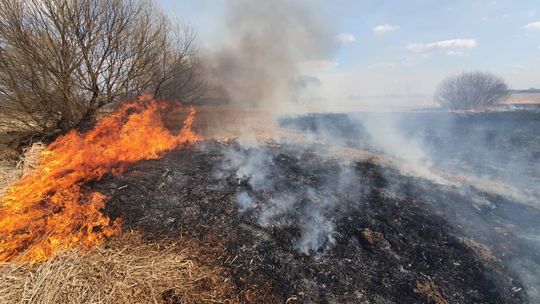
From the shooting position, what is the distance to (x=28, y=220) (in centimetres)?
518

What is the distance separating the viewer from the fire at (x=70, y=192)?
473 centimetres

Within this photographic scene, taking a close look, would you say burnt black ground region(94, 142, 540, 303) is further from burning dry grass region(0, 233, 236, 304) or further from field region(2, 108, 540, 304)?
burning dry grass region(0, 233, 236, 304)

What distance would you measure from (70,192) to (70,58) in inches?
215

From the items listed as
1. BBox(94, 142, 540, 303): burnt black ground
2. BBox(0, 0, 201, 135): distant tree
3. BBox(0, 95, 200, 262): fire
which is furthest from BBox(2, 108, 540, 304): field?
BBox(0, 0, 201, 135): distant tree

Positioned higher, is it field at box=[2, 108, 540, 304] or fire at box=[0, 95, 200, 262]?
fire at box=[0, 95, 200, 262]

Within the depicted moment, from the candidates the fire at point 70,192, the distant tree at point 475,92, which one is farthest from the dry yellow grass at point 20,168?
the distant tree at point 475,92

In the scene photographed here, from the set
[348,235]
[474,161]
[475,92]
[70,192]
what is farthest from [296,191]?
[475,92]

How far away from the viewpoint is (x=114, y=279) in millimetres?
3863

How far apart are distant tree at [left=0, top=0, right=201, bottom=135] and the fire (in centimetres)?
131

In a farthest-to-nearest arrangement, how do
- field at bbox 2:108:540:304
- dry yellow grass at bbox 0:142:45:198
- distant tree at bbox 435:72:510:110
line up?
distant tree at bbox 435:72:510:110
dry yellow grass at bbox 0:142:45:198
field at bbox 2:108:540:304

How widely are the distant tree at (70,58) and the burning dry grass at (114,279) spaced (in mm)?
7084

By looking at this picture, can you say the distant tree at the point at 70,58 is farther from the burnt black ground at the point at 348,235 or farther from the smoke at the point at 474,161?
the smoke at the point at 474,161

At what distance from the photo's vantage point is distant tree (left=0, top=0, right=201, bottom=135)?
8.37 metres

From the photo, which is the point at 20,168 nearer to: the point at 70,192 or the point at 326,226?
the point at 70,192
